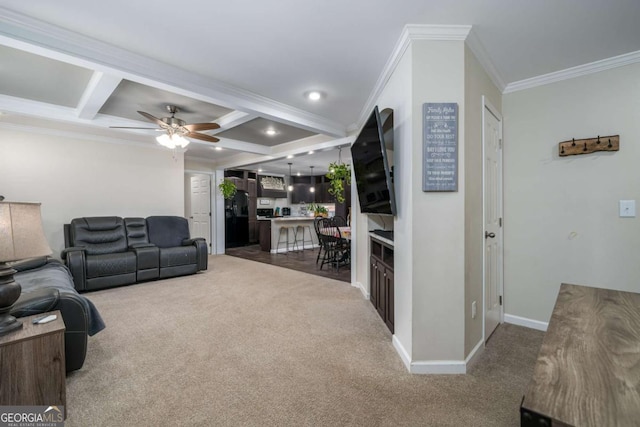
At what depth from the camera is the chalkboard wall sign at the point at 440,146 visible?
1991mm

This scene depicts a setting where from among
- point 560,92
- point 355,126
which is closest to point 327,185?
point 355,126

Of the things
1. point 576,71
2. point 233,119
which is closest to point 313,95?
point 233,119

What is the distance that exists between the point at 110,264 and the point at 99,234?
0.79 metres

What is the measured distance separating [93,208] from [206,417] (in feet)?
16.2

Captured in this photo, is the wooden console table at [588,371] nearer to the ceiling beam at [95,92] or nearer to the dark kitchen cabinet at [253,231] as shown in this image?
the ceiling beam at [95,92]

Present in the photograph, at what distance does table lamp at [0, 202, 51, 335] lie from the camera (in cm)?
143

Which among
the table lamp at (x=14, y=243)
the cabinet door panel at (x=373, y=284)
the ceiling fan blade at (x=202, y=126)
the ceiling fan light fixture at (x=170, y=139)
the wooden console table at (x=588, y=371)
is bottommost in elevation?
the cabinet door panel at (x=373, y=284)

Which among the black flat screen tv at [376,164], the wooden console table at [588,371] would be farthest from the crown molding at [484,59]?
the wooden console table at [588,371]

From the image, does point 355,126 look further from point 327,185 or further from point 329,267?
point 327,185

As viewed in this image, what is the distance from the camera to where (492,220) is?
2619 millimetres

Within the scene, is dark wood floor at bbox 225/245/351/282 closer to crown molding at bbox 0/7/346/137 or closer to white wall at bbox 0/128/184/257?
white wall at bbox 0/128/184/257

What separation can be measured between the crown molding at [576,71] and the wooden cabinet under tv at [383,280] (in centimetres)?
205

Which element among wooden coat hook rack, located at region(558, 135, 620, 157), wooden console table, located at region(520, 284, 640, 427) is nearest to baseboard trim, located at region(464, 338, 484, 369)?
wooden console table, located at region(520, 284, 640, 427)

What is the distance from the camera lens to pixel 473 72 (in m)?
2.19
